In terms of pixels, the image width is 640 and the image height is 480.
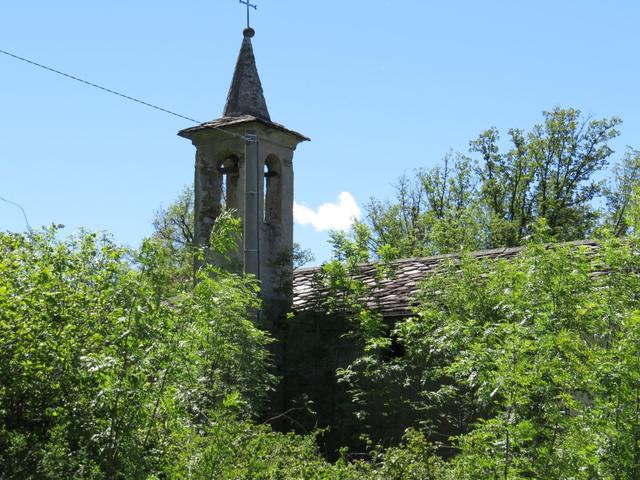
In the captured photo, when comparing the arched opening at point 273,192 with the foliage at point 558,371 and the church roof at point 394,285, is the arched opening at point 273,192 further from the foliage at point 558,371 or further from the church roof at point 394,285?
the foliage at point 558,371

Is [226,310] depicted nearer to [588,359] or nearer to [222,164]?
[588,359]

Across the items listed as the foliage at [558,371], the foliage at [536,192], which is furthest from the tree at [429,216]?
the foliage at [558,371]

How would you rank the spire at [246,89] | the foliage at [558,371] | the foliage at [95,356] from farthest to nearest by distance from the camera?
the spire at [246,89]
the foliage at [95,356]
the foliage at [558,371]

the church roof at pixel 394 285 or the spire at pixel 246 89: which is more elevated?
the spire at pixel 246 89

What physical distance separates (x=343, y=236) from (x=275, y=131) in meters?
2.57

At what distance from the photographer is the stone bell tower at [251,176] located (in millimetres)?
12750

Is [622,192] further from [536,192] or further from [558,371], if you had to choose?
[558,371]

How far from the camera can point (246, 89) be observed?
1383cm

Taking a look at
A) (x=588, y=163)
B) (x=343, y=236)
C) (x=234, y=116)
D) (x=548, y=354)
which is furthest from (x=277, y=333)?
(x=588, y=163)

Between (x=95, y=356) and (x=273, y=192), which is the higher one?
(x=273, y=192)

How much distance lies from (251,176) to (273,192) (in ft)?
2.99

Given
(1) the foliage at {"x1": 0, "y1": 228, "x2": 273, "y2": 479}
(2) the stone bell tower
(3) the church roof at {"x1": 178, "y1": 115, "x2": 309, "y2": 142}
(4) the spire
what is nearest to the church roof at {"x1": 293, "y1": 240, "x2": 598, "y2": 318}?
(2) the stone bell tower

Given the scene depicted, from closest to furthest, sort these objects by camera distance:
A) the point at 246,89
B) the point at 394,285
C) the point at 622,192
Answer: the point at 394,285 < the point at 246,89 < the point at 622,192

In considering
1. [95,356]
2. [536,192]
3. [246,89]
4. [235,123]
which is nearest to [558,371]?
[95,356]
